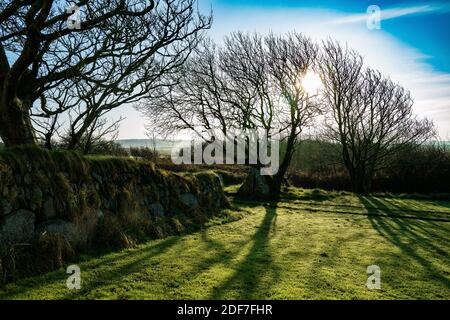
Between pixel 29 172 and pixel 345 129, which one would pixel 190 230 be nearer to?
pixel 29 172

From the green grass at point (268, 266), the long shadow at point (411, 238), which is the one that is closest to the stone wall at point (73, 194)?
the green grass at point (268, 266)

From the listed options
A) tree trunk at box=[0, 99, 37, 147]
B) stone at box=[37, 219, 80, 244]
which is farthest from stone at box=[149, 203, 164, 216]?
tree trunk at box=[0, 99, 37, 147]

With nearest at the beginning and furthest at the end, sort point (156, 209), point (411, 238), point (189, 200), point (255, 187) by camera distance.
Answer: point (156, 209) < point (411, 238) < point (189, 200) < point (255, 187)

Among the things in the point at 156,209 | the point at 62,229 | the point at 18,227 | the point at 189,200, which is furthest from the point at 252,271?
the point at 189,200

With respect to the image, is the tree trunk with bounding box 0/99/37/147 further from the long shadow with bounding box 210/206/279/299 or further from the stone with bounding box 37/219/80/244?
the long shadow with bounding box 210/206/279/299

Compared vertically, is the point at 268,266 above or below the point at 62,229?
below

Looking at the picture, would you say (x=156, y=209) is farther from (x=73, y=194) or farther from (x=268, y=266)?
(x=268, y=266)

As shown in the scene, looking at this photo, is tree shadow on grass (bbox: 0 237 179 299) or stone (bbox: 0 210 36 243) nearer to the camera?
tree shadow on grass (bbox: 0 237 179 299)

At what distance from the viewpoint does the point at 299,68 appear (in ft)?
68.9

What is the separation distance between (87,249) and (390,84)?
25.9 meters

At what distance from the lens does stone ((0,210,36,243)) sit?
4.89 m

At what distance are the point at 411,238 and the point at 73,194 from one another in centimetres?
840

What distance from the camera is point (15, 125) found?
7.57 meters
